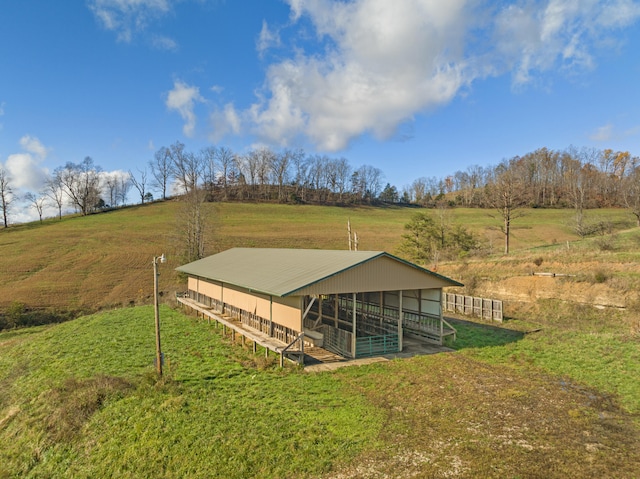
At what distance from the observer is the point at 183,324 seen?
23156 mm

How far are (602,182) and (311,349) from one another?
89.5 meters

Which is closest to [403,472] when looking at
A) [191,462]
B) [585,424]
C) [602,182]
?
[191,462]

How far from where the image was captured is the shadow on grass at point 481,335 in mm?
17203

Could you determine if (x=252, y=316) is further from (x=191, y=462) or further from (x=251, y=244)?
(x=251, y=244)

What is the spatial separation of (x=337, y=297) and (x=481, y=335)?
7338 mm

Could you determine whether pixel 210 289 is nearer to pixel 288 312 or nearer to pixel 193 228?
pixel 288 312

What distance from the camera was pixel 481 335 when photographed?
1891 cm

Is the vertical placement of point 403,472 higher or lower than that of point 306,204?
lower

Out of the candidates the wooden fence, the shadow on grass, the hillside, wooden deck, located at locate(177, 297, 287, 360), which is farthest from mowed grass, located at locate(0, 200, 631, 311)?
the hillside

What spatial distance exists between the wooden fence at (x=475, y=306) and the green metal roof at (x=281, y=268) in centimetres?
630

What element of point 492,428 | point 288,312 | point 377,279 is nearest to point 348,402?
point 492,428

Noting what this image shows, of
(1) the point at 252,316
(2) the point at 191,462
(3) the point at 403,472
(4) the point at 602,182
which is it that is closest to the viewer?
(3) the point at 403,472

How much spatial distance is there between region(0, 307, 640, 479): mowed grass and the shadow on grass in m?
1.82

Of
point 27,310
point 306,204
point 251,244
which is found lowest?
point 27,310
